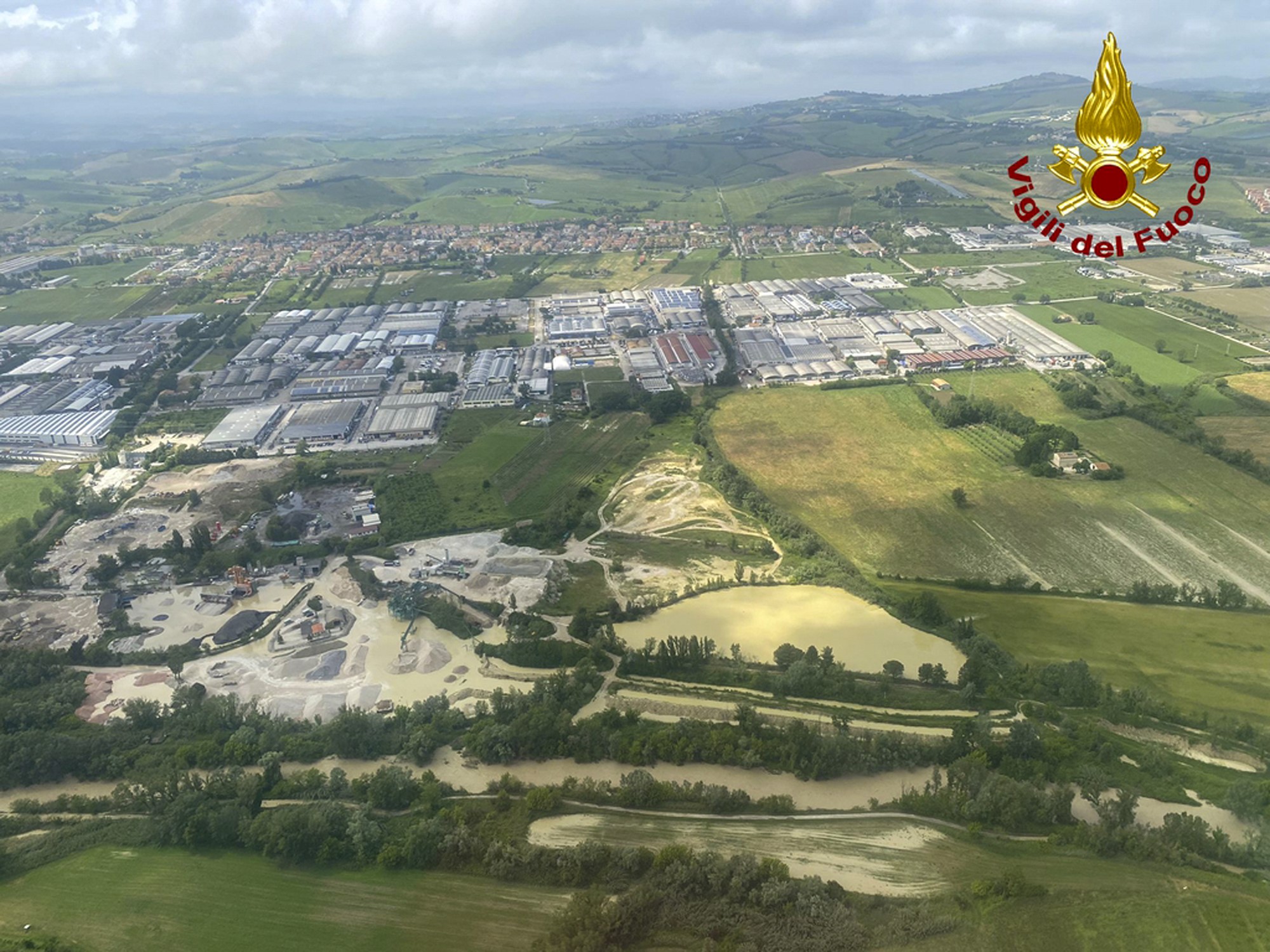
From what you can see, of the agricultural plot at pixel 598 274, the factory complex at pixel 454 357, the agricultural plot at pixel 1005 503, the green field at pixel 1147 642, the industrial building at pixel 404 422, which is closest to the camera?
the green field at pixel 1147 642

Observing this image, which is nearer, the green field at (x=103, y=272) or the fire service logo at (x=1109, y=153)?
the fire service logo at (x=1109, y=153)

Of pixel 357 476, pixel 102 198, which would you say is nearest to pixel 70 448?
pixel 357 476

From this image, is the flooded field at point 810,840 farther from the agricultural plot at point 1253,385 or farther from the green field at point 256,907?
the agricultural plot at point 1253,385

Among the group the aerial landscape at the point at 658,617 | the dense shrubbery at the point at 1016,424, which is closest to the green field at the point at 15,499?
the aerial landscape at the point at 658,617

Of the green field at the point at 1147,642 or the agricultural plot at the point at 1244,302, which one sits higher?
the agricultural plot at the point at 1244,302

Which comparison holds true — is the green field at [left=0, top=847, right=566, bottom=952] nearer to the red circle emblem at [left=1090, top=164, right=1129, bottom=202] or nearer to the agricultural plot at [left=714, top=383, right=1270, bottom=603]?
the red circle emblem at [left=1090, top=164, right=1129, bottom=202]

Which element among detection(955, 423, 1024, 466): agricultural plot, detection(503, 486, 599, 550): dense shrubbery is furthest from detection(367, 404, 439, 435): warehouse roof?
detection(955, 423, 1024, 466): agricultural plot
